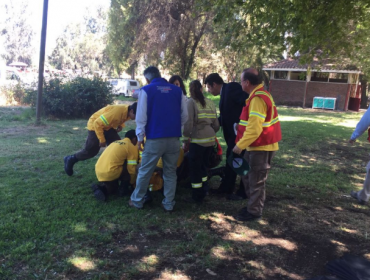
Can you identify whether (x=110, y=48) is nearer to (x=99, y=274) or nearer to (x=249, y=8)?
(x=249, y=8)

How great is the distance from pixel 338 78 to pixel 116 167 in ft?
87.2

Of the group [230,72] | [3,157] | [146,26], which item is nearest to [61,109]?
[3,157]

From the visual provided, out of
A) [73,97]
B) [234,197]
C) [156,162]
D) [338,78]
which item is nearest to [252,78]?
[156,162]

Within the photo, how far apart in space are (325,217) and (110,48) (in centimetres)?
2034

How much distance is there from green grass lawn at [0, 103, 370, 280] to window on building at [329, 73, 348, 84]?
2256 centimetres

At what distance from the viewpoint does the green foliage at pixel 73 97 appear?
12.8 m

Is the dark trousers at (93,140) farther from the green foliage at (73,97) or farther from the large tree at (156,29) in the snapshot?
the large tree at (156,29)

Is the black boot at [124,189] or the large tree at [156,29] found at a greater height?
the large tree at [156,29]

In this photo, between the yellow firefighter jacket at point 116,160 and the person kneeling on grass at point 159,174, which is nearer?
the yellow firefighter jacket at point 116,160

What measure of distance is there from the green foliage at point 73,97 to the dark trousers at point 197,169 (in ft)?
32.3

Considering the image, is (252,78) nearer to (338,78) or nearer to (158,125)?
(158,125)

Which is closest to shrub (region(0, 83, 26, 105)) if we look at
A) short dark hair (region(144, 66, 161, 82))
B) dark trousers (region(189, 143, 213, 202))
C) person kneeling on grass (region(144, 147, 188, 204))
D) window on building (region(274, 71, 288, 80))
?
person kneeling on grass (region(144, 147, 188, 204))

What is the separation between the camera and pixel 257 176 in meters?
3.96

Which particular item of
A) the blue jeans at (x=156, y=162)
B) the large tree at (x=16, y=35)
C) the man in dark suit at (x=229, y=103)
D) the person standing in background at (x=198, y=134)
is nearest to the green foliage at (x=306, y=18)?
the man in dark suit at (x=229, y=103)
